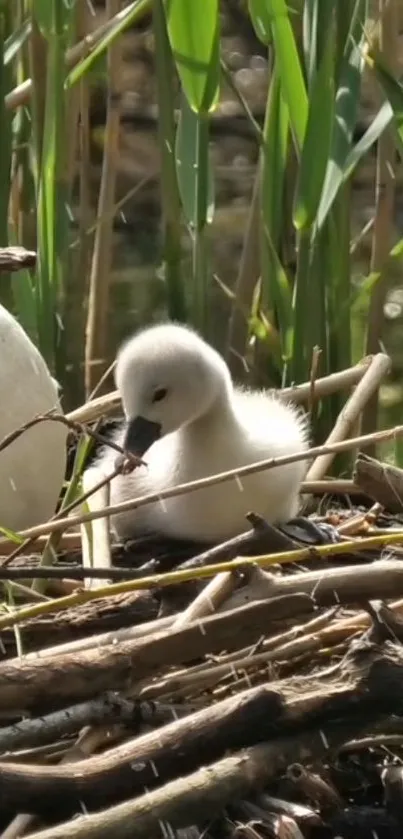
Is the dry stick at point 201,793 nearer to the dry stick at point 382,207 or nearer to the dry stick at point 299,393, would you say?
the dry stick at point 299,393

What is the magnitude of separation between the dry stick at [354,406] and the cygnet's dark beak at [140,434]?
1.08 feet

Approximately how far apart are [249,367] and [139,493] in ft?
1.80

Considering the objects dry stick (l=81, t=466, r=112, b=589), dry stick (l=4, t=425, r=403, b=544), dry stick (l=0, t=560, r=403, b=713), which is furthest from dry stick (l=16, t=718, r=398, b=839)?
Result: dry stick (l=81, t=466, r=112, b=589)

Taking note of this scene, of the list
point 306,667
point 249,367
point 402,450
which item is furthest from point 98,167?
point 306,667

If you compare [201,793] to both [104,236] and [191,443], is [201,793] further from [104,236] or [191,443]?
[104,236]

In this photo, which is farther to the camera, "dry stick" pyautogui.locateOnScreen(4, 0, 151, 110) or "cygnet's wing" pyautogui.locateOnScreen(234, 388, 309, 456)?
"dry stick" pyautogui.locateOnScreen(4, 0, 151, 110)

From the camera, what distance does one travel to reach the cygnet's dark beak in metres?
1.96

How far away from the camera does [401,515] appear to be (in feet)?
6.88

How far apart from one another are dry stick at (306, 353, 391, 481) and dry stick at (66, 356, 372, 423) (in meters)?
0.02

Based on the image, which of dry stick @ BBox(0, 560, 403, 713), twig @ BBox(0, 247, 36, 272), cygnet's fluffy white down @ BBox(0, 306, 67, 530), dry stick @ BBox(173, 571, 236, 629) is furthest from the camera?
cygnet's fluffy white down @ BBox(0, 306, 67, 530)

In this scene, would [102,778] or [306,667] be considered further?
[306,667]

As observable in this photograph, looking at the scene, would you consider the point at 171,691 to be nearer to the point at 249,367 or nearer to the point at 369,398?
the point at 369,398

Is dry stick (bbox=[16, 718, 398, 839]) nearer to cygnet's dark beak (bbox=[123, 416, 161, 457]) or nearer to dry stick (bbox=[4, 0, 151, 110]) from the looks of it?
cygnet's dark beak (bbox=[123, 416, 161, 457])

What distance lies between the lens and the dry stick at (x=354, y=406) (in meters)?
2.26
